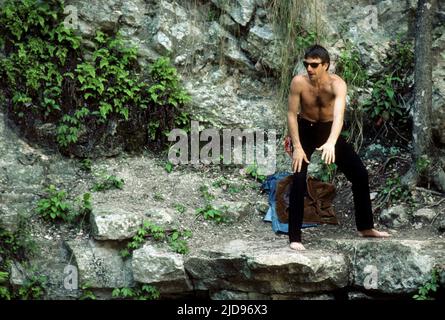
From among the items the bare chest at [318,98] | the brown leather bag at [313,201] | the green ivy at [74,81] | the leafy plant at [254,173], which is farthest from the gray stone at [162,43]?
the bare chest at [318,98]

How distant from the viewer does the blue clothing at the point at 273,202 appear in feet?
21.6

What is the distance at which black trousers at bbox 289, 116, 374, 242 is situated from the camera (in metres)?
5.91

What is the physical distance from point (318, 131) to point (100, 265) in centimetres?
261

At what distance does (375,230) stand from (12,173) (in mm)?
4051

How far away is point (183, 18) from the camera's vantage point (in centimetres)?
821

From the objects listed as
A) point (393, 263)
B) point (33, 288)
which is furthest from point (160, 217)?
point (393, 263)

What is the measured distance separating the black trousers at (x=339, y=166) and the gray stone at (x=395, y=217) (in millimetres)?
510

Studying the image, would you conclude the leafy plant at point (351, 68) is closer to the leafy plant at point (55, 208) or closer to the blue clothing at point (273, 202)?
the blue clothing at point (273, 202)

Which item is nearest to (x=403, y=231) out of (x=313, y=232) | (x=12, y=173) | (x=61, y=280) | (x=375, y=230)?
(x=375, y=230)

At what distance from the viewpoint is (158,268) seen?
6.06 metres

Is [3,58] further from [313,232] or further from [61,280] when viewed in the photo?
[313,232]

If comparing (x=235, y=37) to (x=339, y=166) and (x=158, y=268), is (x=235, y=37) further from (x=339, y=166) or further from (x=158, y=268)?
(x=158, y=268)

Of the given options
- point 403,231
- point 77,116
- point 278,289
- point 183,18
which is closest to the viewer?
point 278,289

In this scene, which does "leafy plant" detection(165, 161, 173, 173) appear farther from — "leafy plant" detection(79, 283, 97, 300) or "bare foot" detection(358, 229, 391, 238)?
"bare foot" detection(358, 229, 391, 238)
